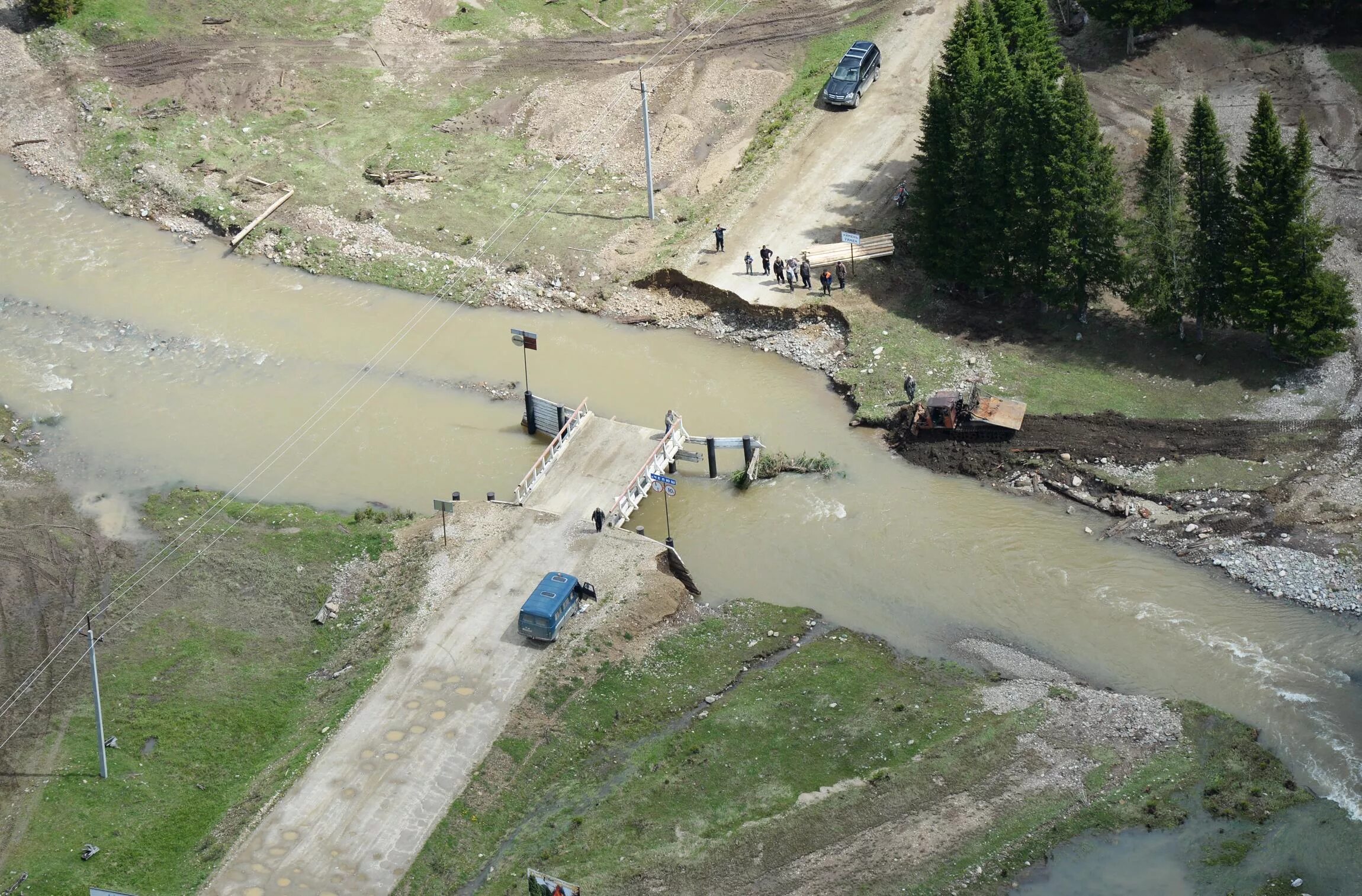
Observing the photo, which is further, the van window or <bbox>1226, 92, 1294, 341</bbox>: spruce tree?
the van window

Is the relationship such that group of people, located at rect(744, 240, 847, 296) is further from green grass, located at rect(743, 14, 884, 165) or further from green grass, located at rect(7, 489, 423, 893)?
green grass, located at rect(7, 489, 423, 893)

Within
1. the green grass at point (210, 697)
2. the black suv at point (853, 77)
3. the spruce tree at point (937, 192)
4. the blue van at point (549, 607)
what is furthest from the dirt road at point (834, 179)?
the blue van at point (549, 607)

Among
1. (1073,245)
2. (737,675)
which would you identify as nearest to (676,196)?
(1073,245)

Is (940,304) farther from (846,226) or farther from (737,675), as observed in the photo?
(737,675)

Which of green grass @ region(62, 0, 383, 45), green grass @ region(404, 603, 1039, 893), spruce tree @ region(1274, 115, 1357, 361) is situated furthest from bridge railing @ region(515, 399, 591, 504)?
green grass @ region(62, 0, 383, 45)

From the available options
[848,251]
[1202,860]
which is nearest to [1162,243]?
[848,251]

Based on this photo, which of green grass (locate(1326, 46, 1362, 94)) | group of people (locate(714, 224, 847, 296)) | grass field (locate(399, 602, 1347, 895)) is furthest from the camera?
green grass (locate(1326, 46, 1362, 94))

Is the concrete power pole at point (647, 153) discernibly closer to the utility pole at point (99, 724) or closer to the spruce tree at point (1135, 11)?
the spruce tree at point (1135, 11)

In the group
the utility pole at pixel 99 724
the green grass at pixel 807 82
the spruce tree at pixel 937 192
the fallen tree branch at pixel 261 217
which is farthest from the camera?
the green grass at pixel 807 82
